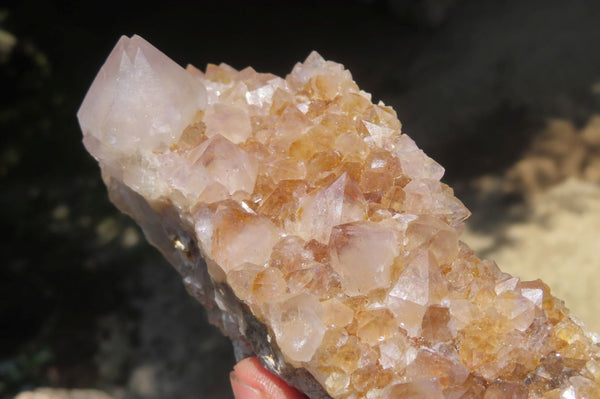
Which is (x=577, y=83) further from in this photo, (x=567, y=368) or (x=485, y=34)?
(x=567, y=368)

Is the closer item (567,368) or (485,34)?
(567,368)

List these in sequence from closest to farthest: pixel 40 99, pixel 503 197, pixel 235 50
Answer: pixel 503 197 < pixel 40 99 < pixel 235 50

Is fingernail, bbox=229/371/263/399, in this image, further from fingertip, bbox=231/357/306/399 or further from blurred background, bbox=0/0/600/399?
blurred background, bbox=0/0/600/399

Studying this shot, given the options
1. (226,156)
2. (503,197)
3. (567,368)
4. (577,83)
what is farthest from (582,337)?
(577,83)

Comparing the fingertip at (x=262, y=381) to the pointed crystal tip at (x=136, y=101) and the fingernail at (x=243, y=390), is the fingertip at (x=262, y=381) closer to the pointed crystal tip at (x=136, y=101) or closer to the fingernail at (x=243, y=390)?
the fingernail at (x=243, y=390)

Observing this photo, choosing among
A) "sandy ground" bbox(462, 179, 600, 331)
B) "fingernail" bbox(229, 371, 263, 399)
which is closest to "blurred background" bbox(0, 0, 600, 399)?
"sandy ground" bbox(462, 179, 600, 331)

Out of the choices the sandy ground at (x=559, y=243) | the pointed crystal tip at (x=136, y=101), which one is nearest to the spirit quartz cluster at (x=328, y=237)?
the pointed crystal tip at (x=136, y=101)

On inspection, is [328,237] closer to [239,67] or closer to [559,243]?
[559,243]

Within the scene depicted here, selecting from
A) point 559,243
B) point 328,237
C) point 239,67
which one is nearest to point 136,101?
point 328,237
